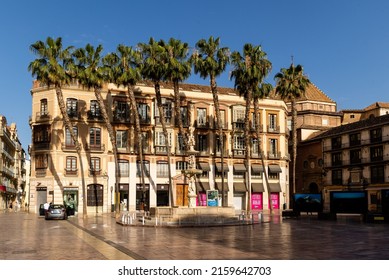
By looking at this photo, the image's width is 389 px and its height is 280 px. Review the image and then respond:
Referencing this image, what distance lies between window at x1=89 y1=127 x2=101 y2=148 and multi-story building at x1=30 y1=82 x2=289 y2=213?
A: 0.12m

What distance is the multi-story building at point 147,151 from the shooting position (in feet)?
188

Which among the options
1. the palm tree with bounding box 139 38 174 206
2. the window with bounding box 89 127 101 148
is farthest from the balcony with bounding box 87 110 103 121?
the palm tree with bounding box 139 38 174 206

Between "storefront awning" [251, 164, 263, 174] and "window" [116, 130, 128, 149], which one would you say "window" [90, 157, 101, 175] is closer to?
"window" [116, 130, 128, 149]

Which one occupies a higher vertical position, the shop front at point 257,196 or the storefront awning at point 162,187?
the storefront awning at point 162,187

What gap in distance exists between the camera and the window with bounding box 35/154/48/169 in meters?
56.9

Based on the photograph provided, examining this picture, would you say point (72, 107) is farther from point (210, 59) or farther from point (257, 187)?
point (257, 187)

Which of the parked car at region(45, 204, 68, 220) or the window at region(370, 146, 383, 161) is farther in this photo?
the window at region(370, 146, 383, 161)

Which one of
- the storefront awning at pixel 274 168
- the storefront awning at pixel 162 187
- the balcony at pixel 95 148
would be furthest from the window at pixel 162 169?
the storefront awning at pixel 274 168

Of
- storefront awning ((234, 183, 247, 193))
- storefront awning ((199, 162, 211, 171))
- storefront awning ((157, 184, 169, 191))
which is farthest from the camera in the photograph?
storefront awning ((234, 183, 247, 193))

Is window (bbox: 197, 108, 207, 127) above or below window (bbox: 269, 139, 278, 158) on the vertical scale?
above

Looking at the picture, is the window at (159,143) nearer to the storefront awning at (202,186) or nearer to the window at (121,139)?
the window at (121,139)

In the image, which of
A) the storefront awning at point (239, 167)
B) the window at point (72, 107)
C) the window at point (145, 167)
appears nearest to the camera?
the window at point (72, 107)

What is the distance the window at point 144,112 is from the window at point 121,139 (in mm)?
2599
